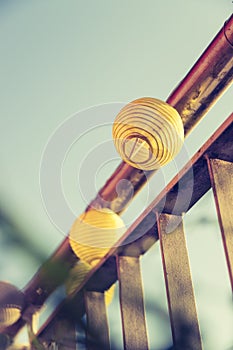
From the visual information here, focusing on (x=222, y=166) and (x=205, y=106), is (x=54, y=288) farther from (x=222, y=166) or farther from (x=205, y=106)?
(x=205, y=106)

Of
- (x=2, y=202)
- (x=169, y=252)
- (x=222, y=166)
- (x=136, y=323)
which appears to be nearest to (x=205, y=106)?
(x=222, y=166)

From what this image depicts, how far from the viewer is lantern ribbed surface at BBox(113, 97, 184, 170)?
2598mm

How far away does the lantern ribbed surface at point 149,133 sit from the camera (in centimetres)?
260

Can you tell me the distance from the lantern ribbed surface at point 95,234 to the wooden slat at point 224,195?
2.70ft

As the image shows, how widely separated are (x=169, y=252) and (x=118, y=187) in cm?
130

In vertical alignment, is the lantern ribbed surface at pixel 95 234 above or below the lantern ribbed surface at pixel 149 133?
below

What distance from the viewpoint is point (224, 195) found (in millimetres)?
2215

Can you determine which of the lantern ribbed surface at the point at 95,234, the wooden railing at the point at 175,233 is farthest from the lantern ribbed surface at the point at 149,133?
the lantern ribbed surface at the point at 95,234

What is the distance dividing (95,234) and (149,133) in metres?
0.66

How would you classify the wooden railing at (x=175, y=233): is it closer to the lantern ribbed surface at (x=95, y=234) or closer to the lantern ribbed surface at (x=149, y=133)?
Answer: the lantern ribbed surface at (x=95, y=234)

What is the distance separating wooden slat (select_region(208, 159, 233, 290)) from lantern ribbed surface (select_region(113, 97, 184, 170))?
33cm

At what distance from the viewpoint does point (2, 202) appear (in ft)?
1.64

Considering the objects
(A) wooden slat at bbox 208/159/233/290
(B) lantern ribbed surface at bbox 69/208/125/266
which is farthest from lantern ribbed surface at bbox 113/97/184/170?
(B) lantern ribbed surface at bbox 69/208/125/266

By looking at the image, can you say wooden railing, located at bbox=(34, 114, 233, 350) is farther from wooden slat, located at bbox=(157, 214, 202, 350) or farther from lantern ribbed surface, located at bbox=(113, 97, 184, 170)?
lantern ribbed surface, located at bbox=(113, 97, 184, 170)
